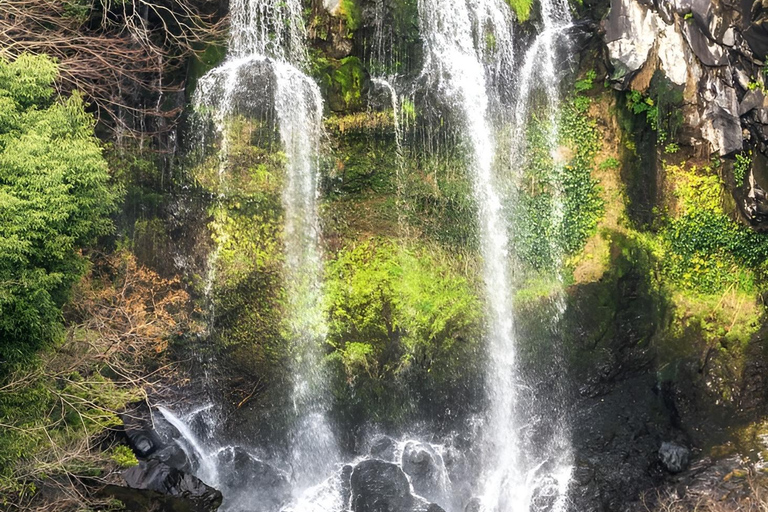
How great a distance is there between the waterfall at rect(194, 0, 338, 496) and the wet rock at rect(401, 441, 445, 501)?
51.6 inches

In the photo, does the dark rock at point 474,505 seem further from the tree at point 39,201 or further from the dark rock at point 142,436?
the tree at point 39,201

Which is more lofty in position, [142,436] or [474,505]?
[142,436]

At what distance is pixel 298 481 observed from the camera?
44.3 ft

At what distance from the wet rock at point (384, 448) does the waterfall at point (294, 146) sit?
692 millimetres

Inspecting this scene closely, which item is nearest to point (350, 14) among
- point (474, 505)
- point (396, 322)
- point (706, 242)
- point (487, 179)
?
point (487, 179)

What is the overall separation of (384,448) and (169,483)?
398 cm

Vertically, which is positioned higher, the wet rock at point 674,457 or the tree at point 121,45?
the tree at point 121,45

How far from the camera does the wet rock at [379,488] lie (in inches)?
506

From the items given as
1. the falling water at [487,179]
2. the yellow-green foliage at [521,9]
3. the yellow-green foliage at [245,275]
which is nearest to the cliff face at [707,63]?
the yellow-green foliage at [521,9]

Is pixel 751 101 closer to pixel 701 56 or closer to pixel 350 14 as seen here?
pixel 701 56

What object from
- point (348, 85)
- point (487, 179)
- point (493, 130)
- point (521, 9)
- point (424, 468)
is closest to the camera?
point (424, 468)

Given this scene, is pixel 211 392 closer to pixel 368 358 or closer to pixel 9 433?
pixel 368 358

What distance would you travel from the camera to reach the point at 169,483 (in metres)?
11.5

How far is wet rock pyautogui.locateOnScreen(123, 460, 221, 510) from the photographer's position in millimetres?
11367
